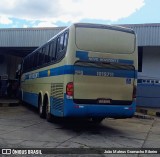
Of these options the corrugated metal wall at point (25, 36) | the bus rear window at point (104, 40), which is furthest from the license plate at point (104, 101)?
the corrugated metal wall at point (25, 36)

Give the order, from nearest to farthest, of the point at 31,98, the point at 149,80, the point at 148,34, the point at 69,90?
the point at 69,90 → the point at 31,98 → the point at 148,34 → the point at 149,80

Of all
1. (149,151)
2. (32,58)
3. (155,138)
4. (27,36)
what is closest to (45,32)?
(27,36)

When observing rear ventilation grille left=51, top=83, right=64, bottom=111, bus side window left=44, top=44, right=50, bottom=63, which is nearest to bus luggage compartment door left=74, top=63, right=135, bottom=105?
rear ventilation grille left=51, top=83, right=64, bottom=111

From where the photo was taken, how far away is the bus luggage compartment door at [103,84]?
1038 cm

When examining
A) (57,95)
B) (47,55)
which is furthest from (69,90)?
(47,55)

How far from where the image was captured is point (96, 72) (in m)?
10.6

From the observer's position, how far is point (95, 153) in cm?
763

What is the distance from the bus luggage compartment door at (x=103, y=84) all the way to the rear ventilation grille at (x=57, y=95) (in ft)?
2.43

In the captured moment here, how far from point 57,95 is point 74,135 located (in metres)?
1.78

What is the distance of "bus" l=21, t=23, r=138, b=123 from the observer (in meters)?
10.4

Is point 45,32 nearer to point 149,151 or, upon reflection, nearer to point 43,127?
point 43,127

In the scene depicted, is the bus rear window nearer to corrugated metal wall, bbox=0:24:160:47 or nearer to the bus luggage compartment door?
the bus luggage compartment door

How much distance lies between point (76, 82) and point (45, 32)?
13583mm

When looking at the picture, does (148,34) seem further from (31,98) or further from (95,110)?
(95,110)
